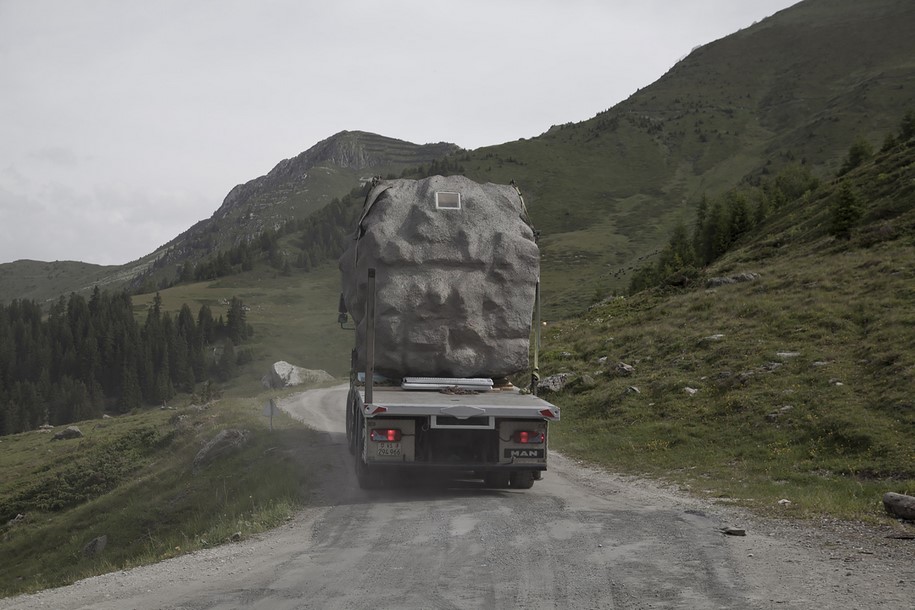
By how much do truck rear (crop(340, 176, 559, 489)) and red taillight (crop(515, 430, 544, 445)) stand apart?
18mm

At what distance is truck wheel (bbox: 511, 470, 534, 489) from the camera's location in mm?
14641

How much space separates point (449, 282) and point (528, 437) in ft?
11.3

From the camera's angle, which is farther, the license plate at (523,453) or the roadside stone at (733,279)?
the roadside stone at (733,279)

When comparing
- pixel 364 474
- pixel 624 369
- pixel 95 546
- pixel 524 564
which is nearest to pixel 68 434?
pixel 95 546

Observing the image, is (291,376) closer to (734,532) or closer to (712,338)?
(712,338)

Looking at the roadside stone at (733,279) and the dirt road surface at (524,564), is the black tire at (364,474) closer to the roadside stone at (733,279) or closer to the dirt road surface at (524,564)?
the dirt road surface at (524,564)

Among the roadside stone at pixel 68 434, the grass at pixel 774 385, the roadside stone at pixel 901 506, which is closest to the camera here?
the roadside stone at pixel 901 506

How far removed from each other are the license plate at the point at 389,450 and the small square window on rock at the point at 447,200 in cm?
487

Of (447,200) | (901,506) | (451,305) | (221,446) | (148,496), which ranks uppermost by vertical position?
(447,200)

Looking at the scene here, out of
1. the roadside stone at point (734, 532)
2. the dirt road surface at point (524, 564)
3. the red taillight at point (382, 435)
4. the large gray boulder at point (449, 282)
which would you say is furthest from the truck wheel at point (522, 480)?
the roadside stone at point (734, 532)

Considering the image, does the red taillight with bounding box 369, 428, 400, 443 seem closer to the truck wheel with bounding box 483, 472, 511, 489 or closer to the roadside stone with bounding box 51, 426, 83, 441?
the truck wheel with bounding box 483, 472, 511, 489

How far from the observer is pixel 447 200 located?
15.6m

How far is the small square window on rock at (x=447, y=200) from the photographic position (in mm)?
15523

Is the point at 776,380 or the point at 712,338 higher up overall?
the point at 712,338
